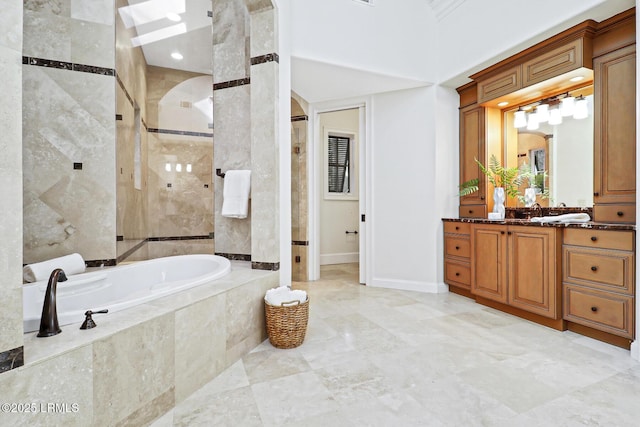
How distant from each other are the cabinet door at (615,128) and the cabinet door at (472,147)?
3.54 feet

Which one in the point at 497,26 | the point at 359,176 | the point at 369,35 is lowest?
the point at 359,176

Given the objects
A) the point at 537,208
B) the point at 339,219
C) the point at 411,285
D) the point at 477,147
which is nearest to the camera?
the point at 537,208

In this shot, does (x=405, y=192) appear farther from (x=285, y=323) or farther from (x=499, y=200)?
(x=285, y=323)

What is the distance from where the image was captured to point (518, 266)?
2840 millimetres

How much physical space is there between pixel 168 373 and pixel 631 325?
2847 millimetres

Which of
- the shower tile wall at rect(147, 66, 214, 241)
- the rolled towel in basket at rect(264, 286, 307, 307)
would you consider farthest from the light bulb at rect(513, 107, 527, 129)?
the shower tile wall at rect(147, 66, 214, 241)

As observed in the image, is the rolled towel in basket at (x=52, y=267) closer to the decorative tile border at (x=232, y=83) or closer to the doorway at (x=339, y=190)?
the decorative tile border at (x=232, y=83)

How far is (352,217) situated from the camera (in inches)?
229

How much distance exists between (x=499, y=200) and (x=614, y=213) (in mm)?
974

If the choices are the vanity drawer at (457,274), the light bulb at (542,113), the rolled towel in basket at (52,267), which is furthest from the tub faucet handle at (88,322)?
the light bulb at (542,113)

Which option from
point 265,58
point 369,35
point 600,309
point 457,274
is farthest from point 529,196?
point 265,58

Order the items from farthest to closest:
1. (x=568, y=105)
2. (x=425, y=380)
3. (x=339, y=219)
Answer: (x=339, y=219), (x=568, y=105), (x=425, y=380)

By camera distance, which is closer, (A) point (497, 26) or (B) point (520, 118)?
(A) point (497, 26)

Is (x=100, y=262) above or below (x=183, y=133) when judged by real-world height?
below
